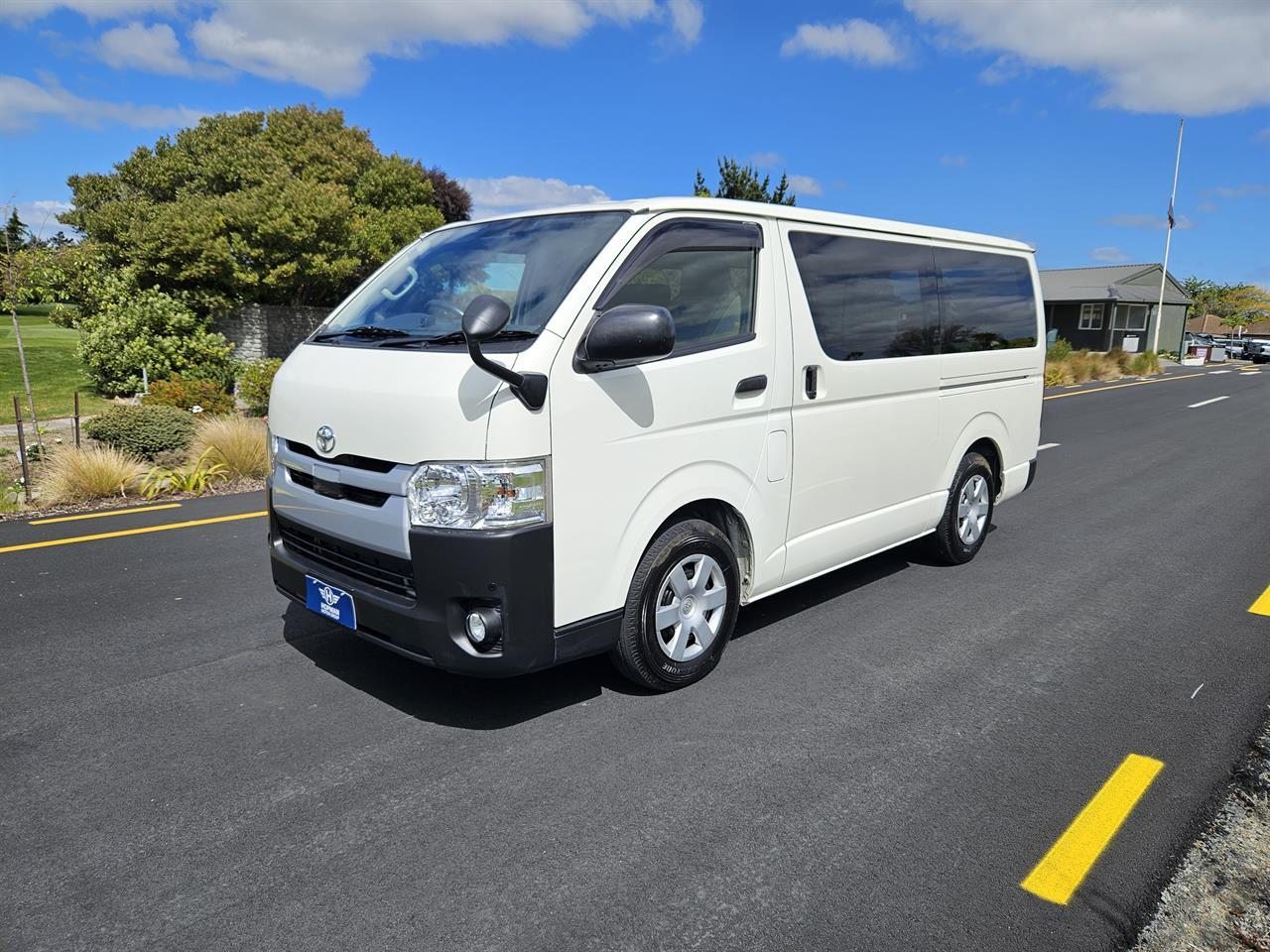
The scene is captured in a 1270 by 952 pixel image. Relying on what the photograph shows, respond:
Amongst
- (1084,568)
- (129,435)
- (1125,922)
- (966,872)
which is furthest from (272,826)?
(129,435)

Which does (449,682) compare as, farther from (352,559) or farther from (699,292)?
(699,292)

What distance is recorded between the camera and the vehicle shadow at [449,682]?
3.80 metres

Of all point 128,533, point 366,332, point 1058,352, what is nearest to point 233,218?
point 128,533

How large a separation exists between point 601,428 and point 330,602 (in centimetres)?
139

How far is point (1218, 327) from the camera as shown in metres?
93.8

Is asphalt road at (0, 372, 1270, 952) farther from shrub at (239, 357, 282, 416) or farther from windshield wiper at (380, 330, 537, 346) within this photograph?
shrub at (239, 357, 282, 416)

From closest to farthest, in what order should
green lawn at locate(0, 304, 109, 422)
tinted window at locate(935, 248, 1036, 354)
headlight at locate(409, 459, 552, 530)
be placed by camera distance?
headlight at locate(409, 459, 552, 530), tinted window at locate(935, 248, 1036, 354), green lawn at locate(0, 304, 109, 422)

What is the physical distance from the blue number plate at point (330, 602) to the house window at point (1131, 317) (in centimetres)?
5656

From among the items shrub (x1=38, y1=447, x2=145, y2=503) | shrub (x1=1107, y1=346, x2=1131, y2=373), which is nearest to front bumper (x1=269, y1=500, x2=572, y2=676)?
shrub (x1=38, y1=447, x2=145, y2=503)

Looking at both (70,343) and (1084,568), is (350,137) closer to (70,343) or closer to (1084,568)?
(70,343)

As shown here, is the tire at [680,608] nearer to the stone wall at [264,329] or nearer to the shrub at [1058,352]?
the stone wall at [264,329]

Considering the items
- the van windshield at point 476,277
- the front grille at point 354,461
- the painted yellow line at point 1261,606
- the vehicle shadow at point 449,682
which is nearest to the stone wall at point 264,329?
the van windshield at point 476,277

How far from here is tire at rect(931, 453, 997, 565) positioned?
5809mm

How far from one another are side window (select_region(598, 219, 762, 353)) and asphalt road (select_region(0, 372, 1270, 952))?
5.45ft
